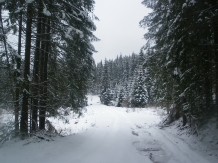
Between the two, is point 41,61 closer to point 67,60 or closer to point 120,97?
point 67,60

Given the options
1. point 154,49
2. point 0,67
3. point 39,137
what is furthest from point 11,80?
point 154,49

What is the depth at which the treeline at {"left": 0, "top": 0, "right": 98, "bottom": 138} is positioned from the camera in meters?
5.64

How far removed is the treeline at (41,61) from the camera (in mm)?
5641

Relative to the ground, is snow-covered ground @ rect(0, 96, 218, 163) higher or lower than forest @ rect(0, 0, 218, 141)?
lower

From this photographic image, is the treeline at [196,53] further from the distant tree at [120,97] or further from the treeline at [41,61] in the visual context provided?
the distant tree at [120,97]

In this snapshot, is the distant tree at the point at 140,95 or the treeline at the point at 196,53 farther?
the distant tree at the point at 140,95

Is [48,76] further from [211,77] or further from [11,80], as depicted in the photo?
[211,77]

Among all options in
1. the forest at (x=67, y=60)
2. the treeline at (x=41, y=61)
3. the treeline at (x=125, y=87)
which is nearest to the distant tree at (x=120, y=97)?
the treeline at (x=125, y=87)

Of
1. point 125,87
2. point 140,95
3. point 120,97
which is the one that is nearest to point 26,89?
point 140,95

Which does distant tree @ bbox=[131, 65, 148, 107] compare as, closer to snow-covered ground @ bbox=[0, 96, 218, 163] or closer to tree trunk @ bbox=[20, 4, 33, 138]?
snow-covered ground @ bbox=[0, 96, 218, 163]

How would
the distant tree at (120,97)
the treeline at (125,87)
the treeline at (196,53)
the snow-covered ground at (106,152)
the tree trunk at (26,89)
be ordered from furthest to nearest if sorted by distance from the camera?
the distant tree at (120,97), the treeline at (125,87), the tree trunk at (26,89), the treeline at (196,53), the snow-covered ground at (106,152)

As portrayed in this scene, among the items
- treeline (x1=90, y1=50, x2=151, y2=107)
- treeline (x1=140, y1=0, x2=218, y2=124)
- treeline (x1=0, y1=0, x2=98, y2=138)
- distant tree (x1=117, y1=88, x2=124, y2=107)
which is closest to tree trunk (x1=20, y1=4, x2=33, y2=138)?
treeline (x1=0, y1=0, x2=98, y2=138)

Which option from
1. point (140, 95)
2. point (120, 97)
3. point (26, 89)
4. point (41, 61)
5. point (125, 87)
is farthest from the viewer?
point (125, 87)

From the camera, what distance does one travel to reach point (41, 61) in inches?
312
